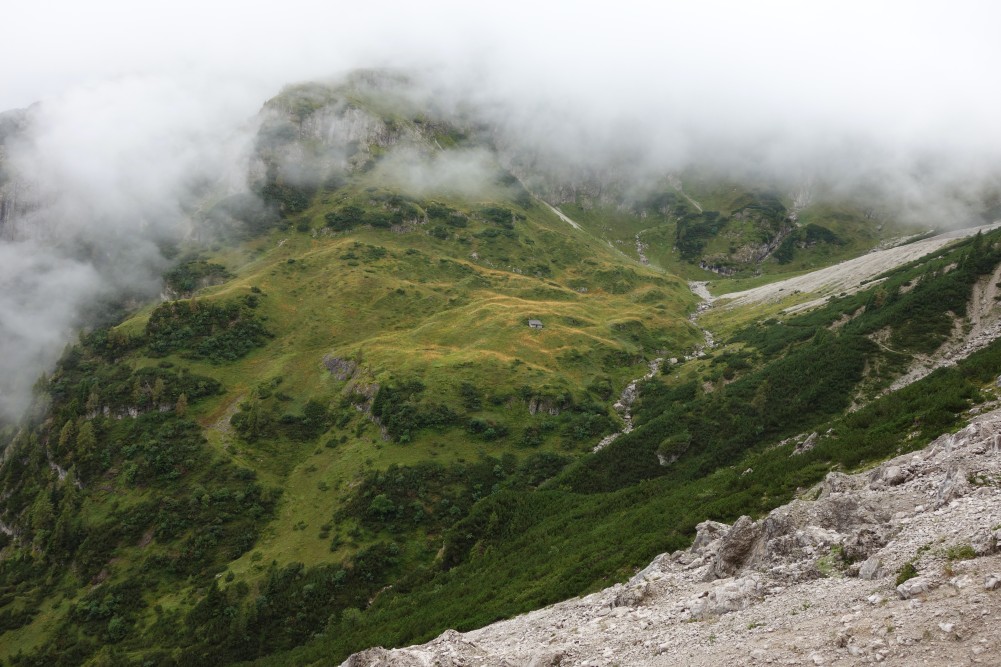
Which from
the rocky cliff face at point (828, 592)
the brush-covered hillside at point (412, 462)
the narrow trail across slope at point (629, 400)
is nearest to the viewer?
the rocky cliff face at point (828, 592)

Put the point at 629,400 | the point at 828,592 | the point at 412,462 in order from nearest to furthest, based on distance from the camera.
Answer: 1. the point at 828,592
2. the point at 412,462
3. the point at 629,400

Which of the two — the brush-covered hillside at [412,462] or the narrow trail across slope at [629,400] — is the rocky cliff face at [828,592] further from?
the narrow trail across slope at [629,400]

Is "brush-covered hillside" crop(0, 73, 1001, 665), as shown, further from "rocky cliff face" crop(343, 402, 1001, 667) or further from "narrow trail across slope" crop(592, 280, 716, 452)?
"rocky cliff face" crop(343, 402, 1001, 667)

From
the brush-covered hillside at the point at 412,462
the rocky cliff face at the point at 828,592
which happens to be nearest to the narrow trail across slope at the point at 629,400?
the brush-covered hillside at the point at 412,462

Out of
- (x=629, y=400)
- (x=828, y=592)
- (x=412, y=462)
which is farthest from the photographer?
(x=629, y=400)

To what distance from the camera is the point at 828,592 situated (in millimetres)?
25094

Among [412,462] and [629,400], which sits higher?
[629,400]

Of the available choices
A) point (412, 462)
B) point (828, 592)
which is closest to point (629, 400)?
point (412, 462)

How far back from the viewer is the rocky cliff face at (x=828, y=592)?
19.4 m

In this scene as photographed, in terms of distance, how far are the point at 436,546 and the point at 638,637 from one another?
295 ft

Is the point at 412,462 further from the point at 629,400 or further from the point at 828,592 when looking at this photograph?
the point at 828,592

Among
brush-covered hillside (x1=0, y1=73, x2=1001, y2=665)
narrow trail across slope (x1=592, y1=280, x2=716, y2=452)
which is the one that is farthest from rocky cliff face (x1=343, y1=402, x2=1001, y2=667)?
narrow trail across slope (x1=592, y1=280, x2=716, y2=452)

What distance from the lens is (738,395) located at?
11750 cm

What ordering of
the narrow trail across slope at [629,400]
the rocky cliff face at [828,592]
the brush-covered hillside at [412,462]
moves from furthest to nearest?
the narrow trail across slope at [629,400] → the brush-covered hillside at [412,462] → the rocky cliff face at [828,592]
